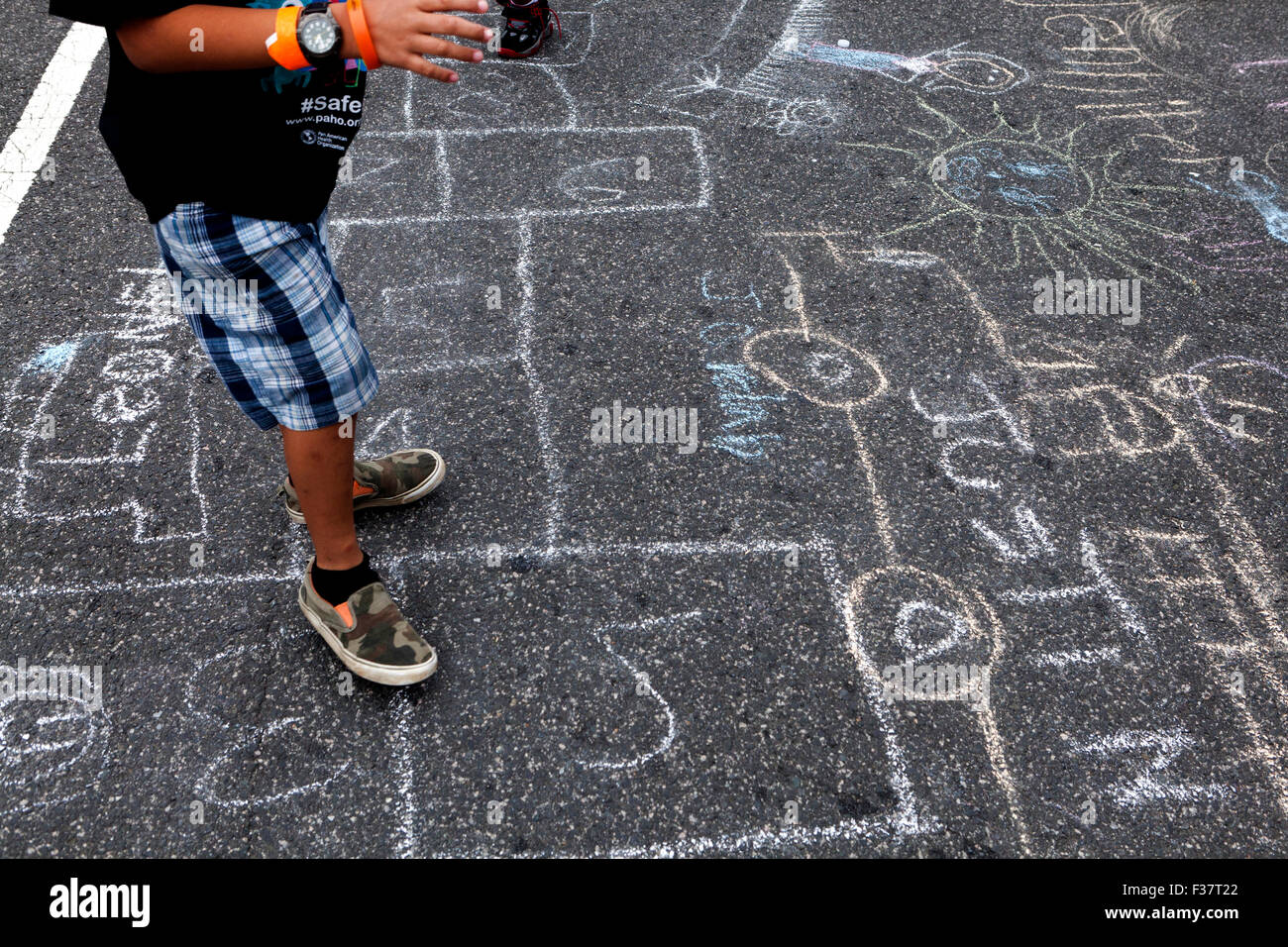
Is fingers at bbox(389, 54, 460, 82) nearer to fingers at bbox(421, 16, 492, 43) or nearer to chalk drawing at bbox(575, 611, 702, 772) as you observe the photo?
fingers at bbox(421, 16, 492, 43)

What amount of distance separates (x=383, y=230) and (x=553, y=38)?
5.68 feet

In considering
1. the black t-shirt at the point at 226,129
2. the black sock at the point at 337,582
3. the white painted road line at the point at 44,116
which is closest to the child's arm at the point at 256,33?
the black t-shirt at the point at 226,129

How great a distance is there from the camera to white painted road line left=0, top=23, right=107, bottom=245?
11.6 ft

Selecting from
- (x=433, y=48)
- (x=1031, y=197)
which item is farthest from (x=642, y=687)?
(x=1031, y=197)

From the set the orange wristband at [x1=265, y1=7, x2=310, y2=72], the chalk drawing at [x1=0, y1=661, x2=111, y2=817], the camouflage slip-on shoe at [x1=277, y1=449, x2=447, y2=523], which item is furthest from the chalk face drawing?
the chalk drawing at [x1=0, y1=661, x2=111, y2=817]

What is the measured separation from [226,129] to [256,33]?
23 cm

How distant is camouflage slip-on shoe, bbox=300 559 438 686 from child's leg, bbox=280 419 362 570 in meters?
0.09

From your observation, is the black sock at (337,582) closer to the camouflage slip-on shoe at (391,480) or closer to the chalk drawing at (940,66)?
the camouflage slip-on shoe at (391,480)

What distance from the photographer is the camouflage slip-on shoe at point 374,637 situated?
204 centimetres

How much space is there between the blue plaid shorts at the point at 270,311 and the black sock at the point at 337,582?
367 mm

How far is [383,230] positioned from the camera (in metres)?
3.36

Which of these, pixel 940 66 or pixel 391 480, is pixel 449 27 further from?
pixel 940 66

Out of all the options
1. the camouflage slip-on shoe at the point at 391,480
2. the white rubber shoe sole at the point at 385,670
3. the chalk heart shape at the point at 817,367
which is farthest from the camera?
the chalk heart shape at the point at 817,367
